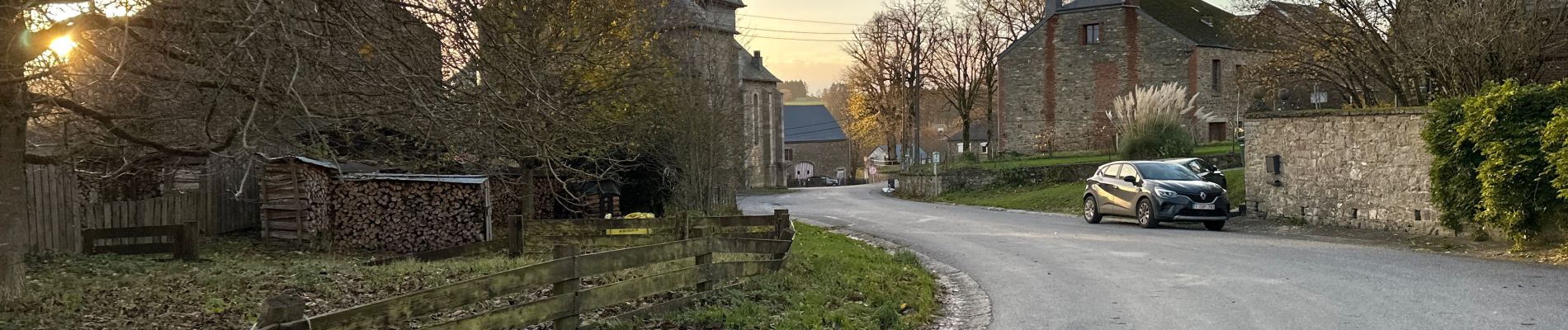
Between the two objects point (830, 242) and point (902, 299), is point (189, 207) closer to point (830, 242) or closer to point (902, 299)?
point (830, 242)

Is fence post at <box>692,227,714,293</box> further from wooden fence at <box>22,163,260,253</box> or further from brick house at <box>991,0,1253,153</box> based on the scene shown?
brick house at <box>991,0,1253,153</box>

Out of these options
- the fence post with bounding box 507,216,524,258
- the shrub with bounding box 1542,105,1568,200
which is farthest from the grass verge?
the shrub with bounding box 1542,105,1568,200

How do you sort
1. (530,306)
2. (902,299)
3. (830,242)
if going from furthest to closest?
1. (830,242)
2. (902,299)
3. (530,306)

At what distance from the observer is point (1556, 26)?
19.1 m

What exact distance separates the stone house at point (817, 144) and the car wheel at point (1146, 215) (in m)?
72.1

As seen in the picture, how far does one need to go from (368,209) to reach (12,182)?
910 centimetres

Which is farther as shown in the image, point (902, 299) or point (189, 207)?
point (189, 207)

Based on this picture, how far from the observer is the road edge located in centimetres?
904

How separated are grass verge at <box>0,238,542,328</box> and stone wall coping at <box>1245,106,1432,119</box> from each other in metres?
→ 13.3

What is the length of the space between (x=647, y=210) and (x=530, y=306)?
21.3 meters

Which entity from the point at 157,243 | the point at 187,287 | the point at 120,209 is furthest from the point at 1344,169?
the point at 120,209

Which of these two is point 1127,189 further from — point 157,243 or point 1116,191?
point 157,243

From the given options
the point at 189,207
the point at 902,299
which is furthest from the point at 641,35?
the point at 902,299

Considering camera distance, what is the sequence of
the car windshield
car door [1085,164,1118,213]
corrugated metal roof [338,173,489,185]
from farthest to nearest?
A: 1. car door [1085,164,1118,213]
2. the car windshield
3. corrugated metal roof [338,173,489,185]
